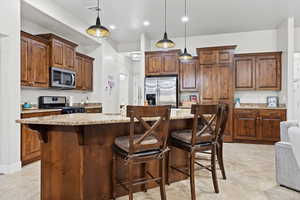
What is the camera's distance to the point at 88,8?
4355 mm

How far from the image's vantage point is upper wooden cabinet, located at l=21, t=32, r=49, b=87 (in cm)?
352

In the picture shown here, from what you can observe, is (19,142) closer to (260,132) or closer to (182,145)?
(182,145)

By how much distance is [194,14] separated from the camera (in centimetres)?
467

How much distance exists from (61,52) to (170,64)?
2.87 m

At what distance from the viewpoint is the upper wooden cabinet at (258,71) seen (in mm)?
5219

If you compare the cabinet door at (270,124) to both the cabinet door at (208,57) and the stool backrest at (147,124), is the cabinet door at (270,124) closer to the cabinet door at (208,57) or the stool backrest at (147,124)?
the cabinet door at (208,57)

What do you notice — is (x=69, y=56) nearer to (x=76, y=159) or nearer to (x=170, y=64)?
(x=170, y=64)

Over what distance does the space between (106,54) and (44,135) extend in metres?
4.56

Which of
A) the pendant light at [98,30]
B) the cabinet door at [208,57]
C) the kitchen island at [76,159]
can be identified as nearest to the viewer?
the kitchen island at [76,159]

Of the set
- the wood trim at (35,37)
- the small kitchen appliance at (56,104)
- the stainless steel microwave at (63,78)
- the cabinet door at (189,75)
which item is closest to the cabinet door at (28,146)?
the small kitchen appliance at (56,104)

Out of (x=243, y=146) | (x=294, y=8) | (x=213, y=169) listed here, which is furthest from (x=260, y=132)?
(x=213, y=169)

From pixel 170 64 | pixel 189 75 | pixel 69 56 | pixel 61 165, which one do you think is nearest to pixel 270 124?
pixel 189 75

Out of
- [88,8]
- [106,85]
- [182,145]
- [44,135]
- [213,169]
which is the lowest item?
[213,169]

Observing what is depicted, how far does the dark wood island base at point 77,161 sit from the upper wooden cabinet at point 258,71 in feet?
14.6
